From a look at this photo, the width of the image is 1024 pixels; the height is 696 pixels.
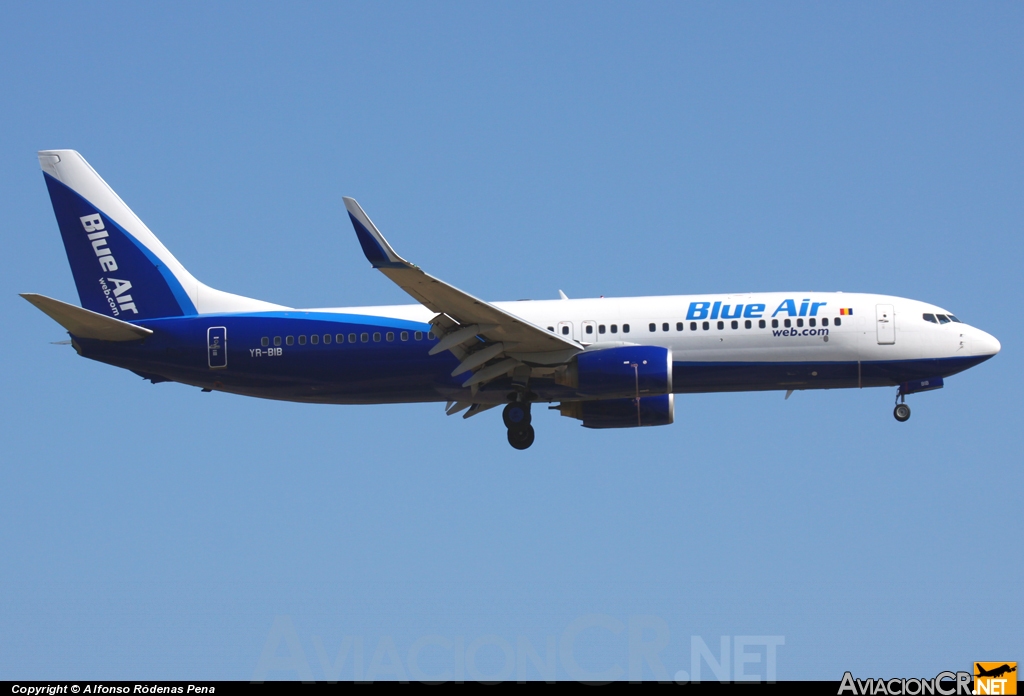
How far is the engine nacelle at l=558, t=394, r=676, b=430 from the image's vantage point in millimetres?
39344

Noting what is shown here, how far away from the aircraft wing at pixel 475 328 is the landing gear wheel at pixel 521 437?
181 centimetres

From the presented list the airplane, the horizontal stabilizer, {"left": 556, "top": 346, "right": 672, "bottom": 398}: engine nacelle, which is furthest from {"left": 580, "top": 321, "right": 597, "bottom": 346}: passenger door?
the horizontal stabilizer

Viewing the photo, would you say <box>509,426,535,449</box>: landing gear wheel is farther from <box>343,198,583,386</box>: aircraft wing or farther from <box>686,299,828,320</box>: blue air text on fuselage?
<box>686,299,828,320</box>: blue air text on fuselage

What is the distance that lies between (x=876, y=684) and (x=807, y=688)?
1.91 m

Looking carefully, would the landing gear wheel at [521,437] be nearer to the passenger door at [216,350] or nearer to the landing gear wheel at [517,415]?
the landing gear wheel at [517,415]

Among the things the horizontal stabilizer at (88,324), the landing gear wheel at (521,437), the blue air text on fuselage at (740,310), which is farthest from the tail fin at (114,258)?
the blue air text on fuselage at (740,310)

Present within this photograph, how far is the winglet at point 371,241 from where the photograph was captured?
102 ft

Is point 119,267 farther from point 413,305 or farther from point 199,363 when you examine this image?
point 413,305

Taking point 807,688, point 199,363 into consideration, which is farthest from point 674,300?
point 807,688

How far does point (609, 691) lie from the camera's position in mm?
23797

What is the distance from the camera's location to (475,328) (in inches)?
1409

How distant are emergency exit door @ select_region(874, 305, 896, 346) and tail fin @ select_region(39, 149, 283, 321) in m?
18.8

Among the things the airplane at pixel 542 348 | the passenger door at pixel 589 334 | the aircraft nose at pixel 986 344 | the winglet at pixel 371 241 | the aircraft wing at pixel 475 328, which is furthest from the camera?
the passenger door at pixel 589 334

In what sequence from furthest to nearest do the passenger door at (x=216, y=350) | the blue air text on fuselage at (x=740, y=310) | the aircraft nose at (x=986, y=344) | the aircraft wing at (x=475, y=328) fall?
the passenger door at (x=216, y=350)
the aircraft nose at (x=986, y=344)
the blue air text on fuselage at (x=740, y=310)
the aircraft wing at (x=475, y=328)
